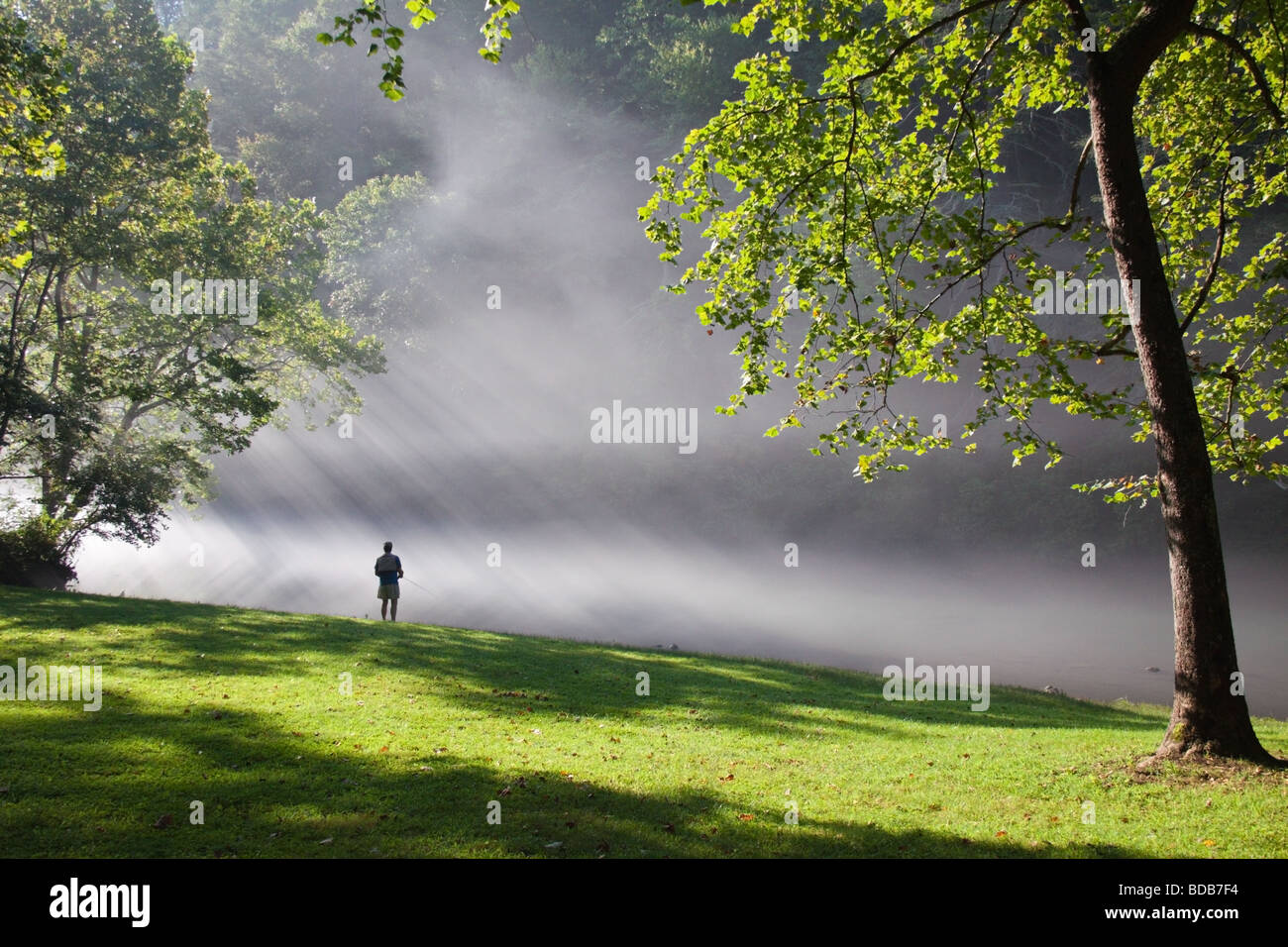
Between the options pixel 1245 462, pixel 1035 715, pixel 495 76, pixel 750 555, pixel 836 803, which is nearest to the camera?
pixel 836 803

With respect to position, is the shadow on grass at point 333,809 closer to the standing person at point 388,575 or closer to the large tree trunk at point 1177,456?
the large tree trunk at point 1177,456

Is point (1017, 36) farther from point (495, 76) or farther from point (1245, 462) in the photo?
point (495, 76)

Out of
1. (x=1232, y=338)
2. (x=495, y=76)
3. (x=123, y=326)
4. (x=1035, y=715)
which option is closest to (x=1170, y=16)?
(x=1232, y=338)

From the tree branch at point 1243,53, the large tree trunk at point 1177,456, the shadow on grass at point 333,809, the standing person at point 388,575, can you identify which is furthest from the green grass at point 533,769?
the tree branch at point 1243,53

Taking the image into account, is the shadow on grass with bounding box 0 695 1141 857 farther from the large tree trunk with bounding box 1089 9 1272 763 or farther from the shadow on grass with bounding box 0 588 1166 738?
the shadow on grass with bounding box 0 588 1166 738

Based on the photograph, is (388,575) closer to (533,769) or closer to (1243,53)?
(533,769)

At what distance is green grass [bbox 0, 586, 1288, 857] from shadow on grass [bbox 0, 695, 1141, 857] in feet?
0.09

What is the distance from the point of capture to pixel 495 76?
68.2 metres

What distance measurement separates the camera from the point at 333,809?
264 inches

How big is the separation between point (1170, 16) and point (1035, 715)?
1217cm

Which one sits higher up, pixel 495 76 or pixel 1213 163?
pixel 495 76

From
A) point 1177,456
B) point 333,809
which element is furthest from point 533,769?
point 1177,456

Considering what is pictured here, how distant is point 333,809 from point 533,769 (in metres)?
2.39
